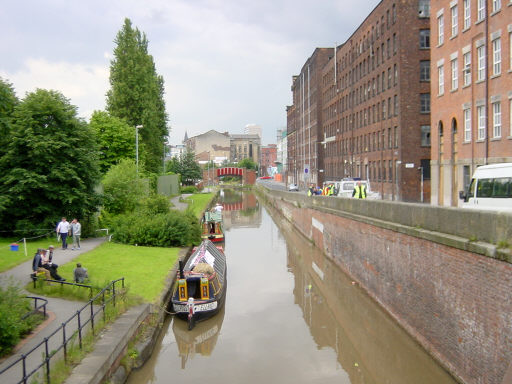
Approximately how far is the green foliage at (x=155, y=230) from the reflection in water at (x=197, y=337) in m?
10.3

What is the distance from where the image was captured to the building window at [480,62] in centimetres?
2505

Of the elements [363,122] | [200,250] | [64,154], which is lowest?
[200,250]

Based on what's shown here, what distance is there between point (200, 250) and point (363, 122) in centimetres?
3442

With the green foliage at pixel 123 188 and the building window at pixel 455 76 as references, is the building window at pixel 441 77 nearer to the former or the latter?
the building window at pixel 455 76

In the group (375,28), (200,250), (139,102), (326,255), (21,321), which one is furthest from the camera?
(139,102)

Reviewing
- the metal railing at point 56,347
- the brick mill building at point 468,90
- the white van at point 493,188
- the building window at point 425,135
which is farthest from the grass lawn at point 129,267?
the building window at point 425,135

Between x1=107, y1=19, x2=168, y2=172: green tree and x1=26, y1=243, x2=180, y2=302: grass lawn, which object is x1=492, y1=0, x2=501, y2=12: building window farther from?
x1=107, y1=19, x2=168, y2=172: green tree

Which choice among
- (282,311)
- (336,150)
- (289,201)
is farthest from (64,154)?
(336,150)

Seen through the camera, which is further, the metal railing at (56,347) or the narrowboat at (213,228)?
the narrowboat at (213,228)

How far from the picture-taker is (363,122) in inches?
2121

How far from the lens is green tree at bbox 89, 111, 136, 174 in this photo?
46.2 m

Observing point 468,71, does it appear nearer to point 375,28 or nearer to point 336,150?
point 375,28

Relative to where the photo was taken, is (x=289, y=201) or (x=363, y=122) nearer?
(x=289, y=201)

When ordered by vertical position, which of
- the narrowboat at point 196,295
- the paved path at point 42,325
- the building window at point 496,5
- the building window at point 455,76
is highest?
the building window at point 496,5
